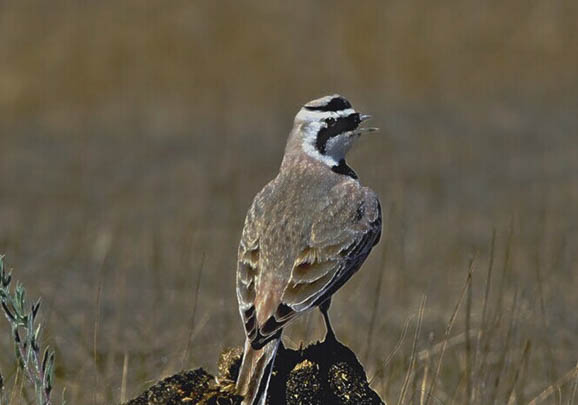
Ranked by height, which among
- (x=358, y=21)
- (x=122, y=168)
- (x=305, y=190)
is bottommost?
(x=122, y=168)

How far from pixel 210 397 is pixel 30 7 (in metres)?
17.9

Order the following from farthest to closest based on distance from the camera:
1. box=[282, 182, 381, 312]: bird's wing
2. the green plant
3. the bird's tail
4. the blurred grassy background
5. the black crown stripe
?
1. the blurred grassy background
2. the black crown stripe
3. box=[282, 182, 381, 312]: bird's wing
4. the bird's tail
5. the green plant

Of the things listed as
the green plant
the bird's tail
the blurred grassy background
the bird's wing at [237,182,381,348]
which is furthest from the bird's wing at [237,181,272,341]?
the blurred grassy background

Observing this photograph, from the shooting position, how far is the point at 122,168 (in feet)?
63.5

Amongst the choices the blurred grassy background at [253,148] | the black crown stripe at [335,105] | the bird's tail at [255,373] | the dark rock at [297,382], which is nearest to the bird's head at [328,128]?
the black crown stripe at [335,105]

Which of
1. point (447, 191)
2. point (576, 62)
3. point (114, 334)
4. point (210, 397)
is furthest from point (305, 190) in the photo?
point (576, 62)

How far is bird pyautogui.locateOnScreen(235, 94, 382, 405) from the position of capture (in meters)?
5.91

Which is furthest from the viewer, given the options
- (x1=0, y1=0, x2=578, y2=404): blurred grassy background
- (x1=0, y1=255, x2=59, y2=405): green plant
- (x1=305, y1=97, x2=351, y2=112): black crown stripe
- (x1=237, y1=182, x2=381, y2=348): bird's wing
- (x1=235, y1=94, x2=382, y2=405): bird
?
(x1=0, y1=0, x2=578, y2=404): blurred grassy background

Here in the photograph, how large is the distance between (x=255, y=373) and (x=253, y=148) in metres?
14.1

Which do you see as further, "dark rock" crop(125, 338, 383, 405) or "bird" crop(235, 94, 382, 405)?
"bird" crop(235, 94, 382, 405)

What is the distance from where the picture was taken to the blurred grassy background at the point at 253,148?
12.5 m

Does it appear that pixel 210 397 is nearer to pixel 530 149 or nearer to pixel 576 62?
pixel 530 149

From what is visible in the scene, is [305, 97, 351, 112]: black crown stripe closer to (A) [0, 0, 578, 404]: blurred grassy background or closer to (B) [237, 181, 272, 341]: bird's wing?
(B) [237, 181, 272, 341]: bird's wing

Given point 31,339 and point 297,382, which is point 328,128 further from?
point 31,339
